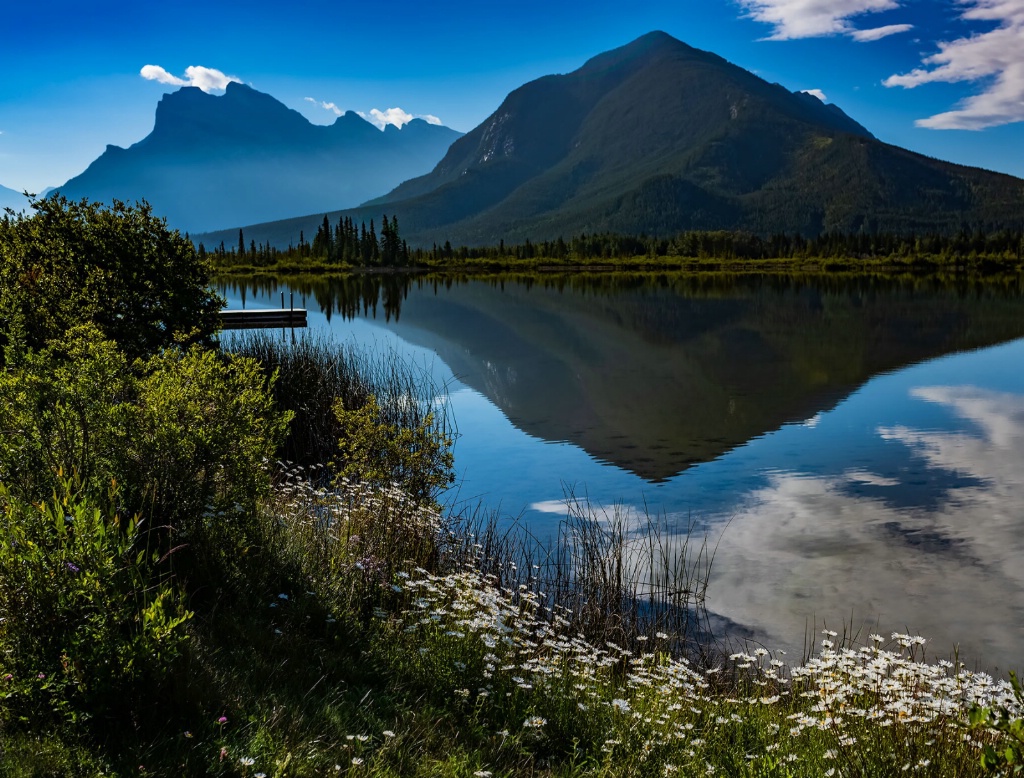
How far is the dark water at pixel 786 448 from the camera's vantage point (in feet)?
38.0

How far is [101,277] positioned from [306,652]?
506 inches

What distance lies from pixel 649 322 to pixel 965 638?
1821 inches

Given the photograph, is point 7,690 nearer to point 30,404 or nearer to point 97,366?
point 30,404

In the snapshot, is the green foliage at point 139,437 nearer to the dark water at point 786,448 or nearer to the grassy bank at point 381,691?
the grassy bank at point 381,691

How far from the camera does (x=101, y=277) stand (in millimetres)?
16438

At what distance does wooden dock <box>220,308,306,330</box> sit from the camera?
35906 mm

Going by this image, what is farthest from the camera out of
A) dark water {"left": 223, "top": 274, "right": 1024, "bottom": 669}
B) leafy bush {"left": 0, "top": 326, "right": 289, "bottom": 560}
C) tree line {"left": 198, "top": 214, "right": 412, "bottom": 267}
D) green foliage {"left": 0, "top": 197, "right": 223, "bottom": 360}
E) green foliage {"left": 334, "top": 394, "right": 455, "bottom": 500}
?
tree line {"left": 198, "top": 214, "right": 412, "bottom": 267}

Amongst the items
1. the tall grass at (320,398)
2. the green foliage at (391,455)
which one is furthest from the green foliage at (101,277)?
the green foliage at (391,455)

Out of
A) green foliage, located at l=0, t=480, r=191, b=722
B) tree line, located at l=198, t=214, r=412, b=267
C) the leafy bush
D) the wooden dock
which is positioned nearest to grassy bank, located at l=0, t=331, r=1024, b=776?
green foliage, located at l=0, t=480, r=191, b=722

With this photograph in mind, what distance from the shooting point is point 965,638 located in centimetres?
1001

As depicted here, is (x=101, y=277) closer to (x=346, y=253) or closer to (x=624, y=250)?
(x=346, y=253)

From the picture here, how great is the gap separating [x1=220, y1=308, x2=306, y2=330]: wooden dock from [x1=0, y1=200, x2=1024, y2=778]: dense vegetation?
26083mm

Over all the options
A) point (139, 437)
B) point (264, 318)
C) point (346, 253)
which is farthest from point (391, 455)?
point (346, 253)

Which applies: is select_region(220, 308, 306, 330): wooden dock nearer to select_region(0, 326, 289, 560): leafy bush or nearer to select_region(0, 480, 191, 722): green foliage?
select_region(0, 326, 289, 560): leafy bush
